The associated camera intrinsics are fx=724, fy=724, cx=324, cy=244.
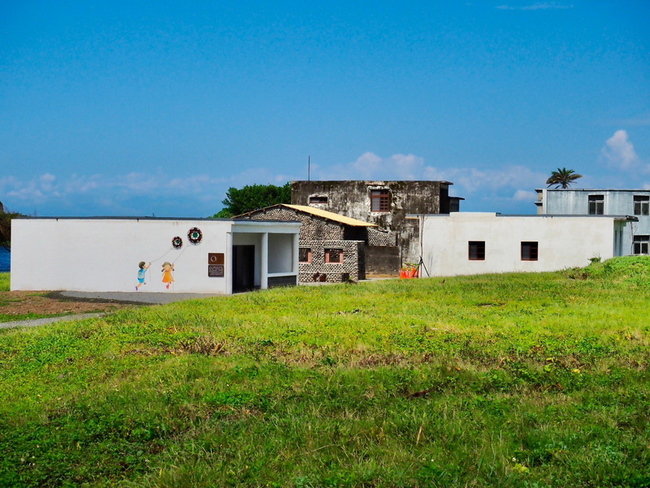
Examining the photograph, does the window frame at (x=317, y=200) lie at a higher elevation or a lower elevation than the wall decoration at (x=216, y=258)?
higher

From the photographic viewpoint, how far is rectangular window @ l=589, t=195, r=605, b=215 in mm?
50906

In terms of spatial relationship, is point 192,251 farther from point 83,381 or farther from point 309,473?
point 309,473

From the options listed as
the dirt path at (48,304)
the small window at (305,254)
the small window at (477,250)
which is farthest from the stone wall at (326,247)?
the dirt path at (48,304)

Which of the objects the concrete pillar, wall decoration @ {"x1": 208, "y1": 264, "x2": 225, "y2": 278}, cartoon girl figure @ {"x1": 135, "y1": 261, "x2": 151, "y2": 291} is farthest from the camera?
the concrete pillar

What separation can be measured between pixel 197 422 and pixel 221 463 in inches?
70.8

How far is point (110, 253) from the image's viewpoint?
109ft

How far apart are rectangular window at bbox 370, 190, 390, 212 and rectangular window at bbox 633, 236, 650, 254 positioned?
1757cm

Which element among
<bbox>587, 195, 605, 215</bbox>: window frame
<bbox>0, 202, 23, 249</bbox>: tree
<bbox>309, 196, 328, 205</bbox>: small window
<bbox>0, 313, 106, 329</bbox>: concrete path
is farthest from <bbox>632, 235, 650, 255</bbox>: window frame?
<bbox>0, 202, 23, 249</bbox>: tree

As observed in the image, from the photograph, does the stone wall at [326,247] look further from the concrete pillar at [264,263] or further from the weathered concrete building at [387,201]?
the concrete pillar at [264,263]

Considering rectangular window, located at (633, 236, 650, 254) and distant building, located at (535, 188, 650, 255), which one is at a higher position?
distant building, located at (535, 188, 650, 255)

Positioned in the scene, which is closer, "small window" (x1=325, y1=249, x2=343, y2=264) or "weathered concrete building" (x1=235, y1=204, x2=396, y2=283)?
"weathered concrete building" (x1=235, y1=204, x2=396, y2=283)

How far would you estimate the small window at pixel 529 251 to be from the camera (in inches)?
1645

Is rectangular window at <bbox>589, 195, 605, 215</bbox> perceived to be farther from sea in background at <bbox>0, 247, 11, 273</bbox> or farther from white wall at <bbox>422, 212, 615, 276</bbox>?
sea in background at <bbox>0, 247, 11, 273</bbox>

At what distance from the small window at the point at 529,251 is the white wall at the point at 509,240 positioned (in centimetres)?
28
